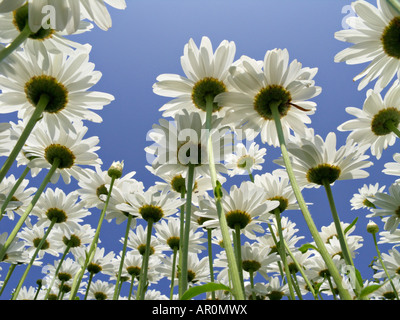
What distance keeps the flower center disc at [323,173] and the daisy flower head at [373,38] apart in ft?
1.91

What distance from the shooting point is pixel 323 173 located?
6.70 feet

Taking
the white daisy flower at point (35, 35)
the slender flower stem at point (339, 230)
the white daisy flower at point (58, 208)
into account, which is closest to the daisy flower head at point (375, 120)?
the slender flower stem at point (339, 230)

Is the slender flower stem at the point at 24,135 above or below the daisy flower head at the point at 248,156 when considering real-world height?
below

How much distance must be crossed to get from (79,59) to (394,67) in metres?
1.91

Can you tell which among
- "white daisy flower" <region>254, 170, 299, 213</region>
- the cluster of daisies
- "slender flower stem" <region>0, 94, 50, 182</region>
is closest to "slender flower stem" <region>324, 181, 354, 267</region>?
the cluster of daisies

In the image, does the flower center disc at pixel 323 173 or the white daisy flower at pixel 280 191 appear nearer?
the flower center disc at pixel 323 173

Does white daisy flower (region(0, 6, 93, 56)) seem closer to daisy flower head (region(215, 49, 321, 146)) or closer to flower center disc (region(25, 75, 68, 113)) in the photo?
flower center disc (region(25, 75, 68, 113))

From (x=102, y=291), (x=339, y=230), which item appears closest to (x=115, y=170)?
(x=339, y=230)

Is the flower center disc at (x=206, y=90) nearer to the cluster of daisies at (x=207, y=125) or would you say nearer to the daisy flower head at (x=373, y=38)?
the cluster of daisies at (x=207, y=125)

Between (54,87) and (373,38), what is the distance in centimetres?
188

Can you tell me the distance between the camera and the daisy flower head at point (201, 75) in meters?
1.79

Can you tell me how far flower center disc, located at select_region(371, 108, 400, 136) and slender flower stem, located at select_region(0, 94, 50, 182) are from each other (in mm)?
2297
